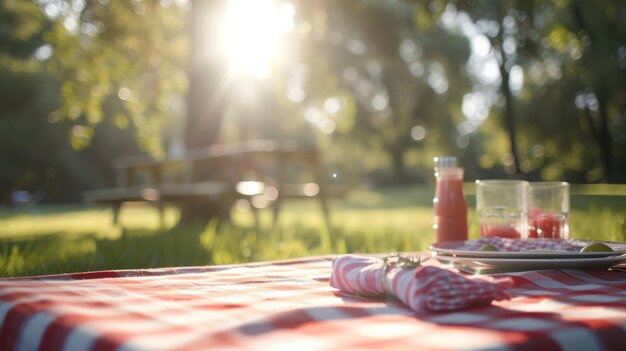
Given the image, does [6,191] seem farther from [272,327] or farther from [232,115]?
[272,327]

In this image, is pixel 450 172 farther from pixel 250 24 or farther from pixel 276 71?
pixel 276 71

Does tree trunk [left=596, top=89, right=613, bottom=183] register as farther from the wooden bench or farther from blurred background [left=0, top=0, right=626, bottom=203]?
the wooden bench

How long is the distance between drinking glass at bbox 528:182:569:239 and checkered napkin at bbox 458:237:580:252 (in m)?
0.20

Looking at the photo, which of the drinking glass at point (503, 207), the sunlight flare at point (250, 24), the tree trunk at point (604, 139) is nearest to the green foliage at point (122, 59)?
the sunlight flare at point (250, 24)

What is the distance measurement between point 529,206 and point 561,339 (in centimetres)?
Result: 126

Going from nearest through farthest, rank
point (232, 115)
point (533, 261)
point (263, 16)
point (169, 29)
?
point (533, 261) → point (263, 16) → point (169, 29) → point (232, 115)

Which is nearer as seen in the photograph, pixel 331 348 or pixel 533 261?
pixel 331 348

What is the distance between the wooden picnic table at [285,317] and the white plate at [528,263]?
3cm

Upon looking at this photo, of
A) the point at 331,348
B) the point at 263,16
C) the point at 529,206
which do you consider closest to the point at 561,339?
the point at 331,348

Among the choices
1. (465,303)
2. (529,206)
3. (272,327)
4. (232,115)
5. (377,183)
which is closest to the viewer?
(272,327)

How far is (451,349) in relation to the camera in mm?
762

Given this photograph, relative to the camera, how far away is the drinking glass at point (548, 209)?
1951 millimetres

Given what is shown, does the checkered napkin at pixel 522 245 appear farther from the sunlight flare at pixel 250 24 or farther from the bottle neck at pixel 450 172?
the sunlight flare at pixel 250 24

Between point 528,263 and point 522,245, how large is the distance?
0.25m
